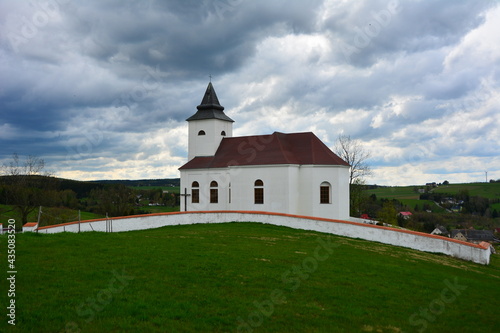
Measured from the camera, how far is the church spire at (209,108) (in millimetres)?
37250

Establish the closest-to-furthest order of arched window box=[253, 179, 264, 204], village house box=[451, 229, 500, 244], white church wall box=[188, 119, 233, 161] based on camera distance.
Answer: arched window box=[253, 179, 264, 204]
white church wall box=[188, 119, 233, 161]
village house box=[451, 229, 500, 244]

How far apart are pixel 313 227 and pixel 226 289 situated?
1410 cm

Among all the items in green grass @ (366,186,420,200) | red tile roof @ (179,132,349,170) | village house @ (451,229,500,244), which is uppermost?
red tile roof @ (179,132,349,170)

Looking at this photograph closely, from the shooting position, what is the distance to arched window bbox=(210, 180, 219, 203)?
3457 cm

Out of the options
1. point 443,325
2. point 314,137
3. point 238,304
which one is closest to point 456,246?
point 443,325

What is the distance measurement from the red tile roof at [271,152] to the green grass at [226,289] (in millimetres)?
16611

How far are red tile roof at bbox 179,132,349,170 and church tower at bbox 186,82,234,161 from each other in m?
0.91

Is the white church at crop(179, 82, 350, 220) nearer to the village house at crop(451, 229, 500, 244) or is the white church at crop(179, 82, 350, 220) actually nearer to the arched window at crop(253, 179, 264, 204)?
the arched window at crop(253, 179, 264, 204)

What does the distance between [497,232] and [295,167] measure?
251ft

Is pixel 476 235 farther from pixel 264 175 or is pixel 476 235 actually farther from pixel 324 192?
pixel 264 175

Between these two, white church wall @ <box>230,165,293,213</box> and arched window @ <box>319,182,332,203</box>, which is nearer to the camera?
white church wall @ <box>230,165,293,213</box>

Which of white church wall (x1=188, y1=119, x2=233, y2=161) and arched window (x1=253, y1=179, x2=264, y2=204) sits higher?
white church wall (x1=188, y1=119, x2=233, y2=161)

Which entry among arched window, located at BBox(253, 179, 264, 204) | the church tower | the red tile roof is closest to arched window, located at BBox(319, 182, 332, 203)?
the red tile roof

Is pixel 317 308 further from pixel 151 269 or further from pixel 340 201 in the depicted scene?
pixel 340 201
